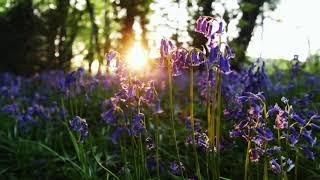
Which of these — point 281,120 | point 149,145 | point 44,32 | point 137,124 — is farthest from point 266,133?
point 44,32

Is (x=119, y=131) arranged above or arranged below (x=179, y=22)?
below

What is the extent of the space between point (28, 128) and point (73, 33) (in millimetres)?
9633

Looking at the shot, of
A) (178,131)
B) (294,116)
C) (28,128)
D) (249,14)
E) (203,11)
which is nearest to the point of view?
(294,116)

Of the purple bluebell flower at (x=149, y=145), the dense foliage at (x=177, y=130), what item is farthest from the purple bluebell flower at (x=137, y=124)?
the purple bluebell flower at (x=149, y=145)

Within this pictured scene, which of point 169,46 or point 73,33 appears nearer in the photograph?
point 169,46

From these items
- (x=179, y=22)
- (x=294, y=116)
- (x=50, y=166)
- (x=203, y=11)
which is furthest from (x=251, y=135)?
(x=179, y=22)

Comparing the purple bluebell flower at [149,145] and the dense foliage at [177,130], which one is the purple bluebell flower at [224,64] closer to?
the dense foliage at [177,130]

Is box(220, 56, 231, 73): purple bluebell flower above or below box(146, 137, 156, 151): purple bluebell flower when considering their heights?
above

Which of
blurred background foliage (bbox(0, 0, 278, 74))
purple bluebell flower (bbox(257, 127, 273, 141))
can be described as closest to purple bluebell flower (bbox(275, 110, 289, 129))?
purple bluebell flower (bbox(257, 127, 273, 141))

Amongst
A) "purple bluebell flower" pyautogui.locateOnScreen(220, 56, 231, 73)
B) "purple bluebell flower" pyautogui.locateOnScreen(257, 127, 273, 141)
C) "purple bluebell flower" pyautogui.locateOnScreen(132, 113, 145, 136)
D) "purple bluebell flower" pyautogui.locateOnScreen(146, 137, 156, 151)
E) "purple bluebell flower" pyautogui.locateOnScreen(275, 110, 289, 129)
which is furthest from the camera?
"purple bluebell flower" pyautogui.locateOnScreen(146, 137, 156, 151)

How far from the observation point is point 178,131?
5.77 metres

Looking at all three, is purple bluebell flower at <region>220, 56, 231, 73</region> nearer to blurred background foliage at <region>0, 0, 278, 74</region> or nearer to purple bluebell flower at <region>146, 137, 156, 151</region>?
purple bluebell flower at <region>146, 137, 156, 151</region>

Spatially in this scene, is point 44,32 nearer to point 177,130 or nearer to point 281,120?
point 177,130

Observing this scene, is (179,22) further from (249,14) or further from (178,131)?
(178,131)
